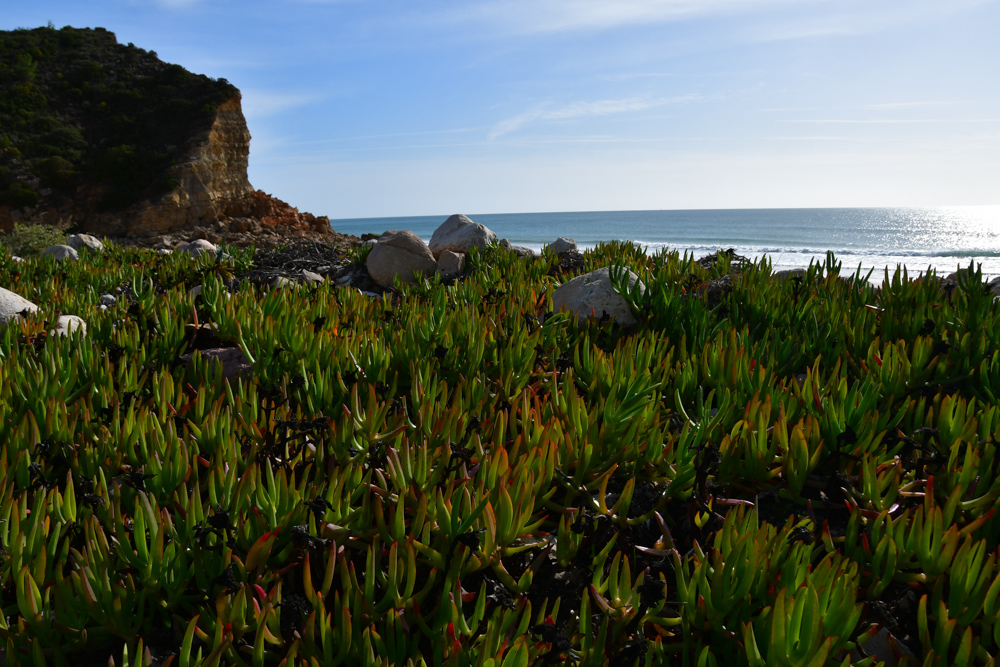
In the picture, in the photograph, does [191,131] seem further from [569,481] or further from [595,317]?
[569,481]

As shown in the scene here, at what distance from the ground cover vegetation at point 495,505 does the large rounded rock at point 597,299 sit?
1004 mm

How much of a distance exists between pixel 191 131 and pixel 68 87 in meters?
8.33

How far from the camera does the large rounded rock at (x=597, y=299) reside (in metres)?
4.58

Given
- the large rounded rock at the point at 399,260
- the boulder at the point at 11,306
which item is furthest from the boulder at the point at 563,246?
the boulder at the point at 11,306

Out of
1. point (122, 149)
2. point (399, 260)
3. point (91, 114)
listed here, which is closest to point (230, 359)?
point (399, 260)

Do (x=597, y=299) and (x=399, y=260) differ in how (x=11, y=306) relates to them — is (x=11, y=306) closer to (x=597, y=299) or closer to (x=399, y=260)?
(x=597, y=299)

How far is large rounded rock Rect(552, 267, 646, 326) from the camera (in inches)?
180

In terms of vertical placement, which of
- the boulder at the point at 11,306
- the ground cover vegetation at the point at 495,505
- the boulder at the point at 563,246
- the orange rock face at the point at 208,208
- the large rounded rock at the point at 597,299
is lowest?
the ground cover vegetation at the point at 495,505

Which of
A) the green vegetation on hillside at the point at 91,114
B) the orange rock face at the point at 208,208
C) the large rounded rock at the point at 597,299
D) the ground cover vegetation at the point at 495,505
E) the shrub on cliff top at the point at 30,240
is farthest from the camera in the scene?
the green vegetation on hillside at the point at 91,114

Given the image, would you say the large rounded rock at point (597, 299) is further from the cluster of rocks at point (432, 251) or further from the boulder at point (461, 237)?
the boulder at point (461, 237)

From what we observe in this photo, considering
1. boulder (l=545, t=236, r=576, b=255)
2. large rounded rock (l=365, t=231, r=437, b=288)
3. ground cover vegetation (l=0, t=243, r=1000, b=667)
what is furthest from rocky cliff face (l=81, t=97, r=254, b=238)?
ground cover vegetation (l=0, t=243, r=1000, b=667)

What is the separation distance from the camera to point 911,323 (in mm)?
3680

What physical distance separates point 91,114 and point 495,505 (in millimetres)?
38821

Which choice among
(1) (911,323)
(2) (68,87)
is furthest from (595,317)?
(2) (68,87)
